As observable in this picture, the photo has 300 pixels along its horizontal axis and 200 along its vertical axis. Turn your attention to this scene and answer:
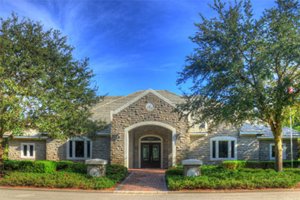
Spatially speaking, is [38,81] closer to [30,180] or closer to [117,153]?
[30,180]

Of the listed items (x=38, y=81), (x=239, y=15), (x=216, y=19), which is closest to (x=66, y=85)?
(x=38, y=81)

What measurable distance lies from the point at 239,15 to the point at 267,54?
110 inches

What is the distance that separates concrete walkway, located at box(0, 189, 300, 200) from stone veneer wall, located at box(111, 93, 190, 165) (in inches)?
376

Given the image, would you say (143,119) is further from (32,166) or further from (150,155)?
(32,166)

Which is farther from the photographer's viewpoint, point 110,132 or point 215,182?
point 110,132

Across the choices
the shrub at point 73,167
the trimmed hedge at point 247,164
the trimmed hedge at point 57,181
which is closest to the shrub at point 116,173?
the trimmed hedge at point 57,181

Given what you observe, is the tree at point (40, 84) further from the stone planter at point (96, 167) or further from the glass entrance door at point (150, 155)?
the glass entrance door at point (150, 155)

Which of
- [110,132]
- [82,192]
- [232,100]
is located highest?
[232,100]

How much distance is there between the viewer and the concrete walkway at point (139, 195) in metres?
12.7

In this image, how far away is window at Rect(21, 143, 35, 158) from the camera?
2697 centimetres

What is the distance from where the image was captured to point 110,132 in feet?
83.2

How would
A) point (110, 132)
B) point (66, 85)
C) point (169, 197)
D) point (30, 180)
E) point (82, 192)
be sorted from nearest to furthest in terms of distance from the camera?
point (169, 197)
point (82, 192)
point (30, 180)
point (66, 85)
point (110, 132)

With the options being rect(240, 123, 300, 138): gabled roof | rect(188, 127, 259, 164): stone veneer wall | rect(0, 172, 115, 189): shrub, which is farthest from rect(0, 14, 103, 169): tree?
rect(240, 123, 300, 138): gabled roof

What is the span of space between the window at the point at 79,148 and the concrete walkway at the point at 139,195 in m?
11.8
